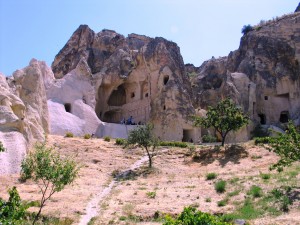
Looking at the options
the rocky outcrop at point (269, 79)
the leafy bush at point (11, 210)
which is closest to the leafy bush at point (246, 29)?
the rocky outcrop at point (269, 79)

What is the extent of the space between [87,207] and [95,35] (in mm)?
42932

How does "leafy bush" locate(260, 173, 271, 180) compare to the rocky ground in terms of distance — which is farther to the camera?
"leafy bush" locate(260, 173, 271, 180)

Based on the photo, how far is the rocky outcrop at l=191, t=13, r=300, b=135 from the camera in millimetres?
51031

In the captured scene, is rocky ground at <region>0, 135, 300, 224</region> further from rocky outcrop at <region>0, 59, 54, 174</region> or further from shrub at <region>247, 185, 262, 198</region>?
rocky outcrop at <region>0, 59, 54, 174</region>

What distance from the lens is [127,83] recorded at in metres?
52.3

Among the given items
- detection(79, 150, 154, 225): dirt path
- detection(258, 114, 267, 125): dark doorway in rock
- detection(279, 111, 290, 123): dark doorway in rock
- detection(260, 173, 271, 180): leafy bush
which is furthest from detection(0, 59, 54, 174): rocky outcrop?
detection(279, 111, 290, 123): dark doorway in rock

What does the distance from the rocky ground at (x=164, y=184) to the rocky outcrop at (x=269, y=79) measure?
1882 cm

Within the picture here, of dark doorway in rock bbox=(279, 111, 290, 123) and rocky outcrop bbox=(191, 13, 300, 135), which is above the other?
rocky outcrop bbox=(191, 13, 300, 135)

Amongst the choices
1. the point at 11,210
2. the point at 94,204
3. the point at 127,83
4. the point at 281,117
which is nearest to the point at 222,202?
the point at 94,204

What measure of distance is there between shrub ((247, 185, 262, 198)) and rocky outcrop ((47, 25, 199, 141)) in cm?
2208

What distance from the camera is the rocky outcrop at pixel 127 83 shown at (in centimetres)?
4366

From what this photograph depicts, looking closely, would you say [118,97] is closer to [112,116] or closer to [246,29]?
[112,116]

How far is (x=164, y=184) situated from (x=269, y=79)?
33.0 meters

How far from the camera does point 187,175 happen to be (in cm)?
2712
